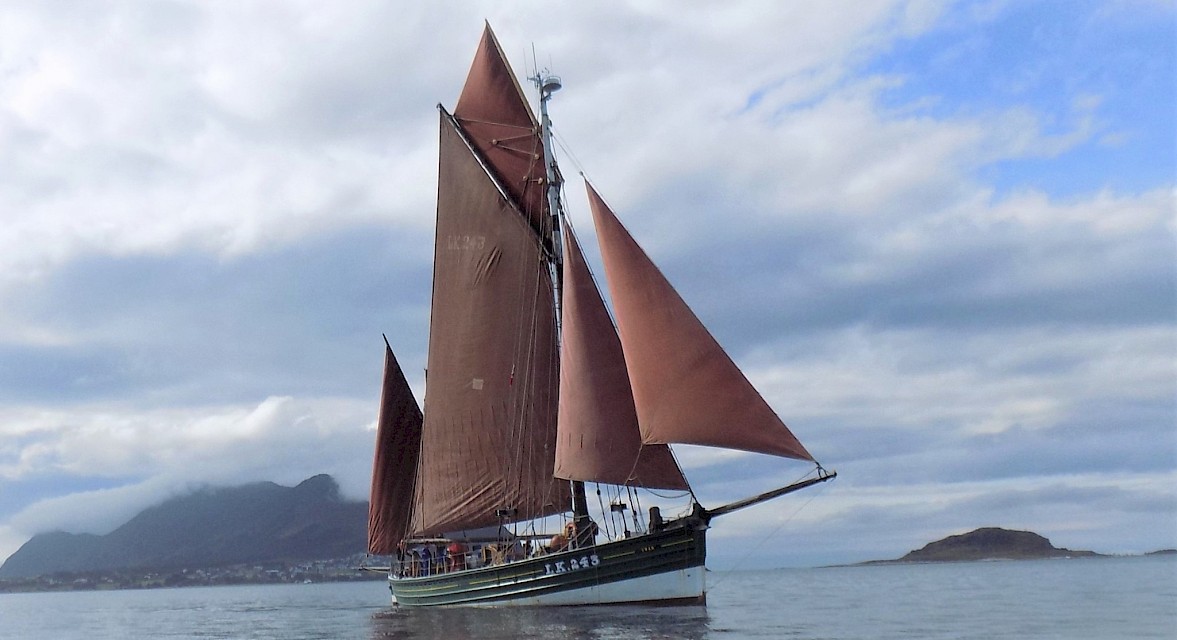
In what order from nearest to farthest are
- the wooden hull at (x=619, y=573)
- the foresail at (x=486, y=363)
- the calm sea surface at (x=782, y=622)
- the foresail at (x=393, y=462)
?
the calm sea surface at (x=782, y=622), the wooden hull at (x=619, y=573), the foresail at (x=486, y=363), the foresail at (x=393, y=462)

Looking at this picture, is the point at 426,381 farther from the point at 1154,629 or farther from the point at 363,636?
the point at 1154,629

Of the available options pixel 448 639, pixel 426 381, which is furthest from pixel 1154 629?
pixel 426 381

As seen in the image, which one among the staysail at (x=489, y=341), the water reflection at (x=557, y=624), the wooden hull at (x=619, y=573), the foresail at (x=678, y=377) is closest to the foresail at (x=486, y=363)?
the staysail at (x=489, y=341)

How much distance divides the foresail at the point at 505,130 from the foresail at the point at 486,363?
0.89m

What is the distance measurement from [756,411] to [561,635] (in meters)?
11.1

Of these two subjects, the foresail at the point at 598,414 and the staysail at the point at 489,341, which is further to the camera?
the staysail at the point at 489,341

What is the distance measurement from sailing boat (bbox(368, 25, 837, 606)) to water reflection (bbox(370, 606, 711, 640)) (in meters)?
0.86

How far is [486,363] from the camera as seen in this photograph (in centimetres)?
5306

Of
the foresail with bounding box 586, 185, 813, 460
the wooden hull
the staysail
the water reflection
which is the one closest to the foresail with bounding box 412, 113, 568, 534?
the staysail

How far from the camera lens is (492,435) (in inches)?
2085

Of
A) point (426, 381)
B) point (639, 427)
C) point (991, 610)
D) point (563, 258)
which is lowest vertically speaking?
point (991, 610)

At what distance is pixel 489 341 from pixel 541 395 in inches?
144

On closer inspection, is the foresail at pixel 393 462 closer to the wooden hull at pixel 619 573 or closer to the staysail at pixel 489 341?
the staysail at pixel 489 341

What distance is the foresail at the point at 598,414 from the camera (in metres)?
45.2
